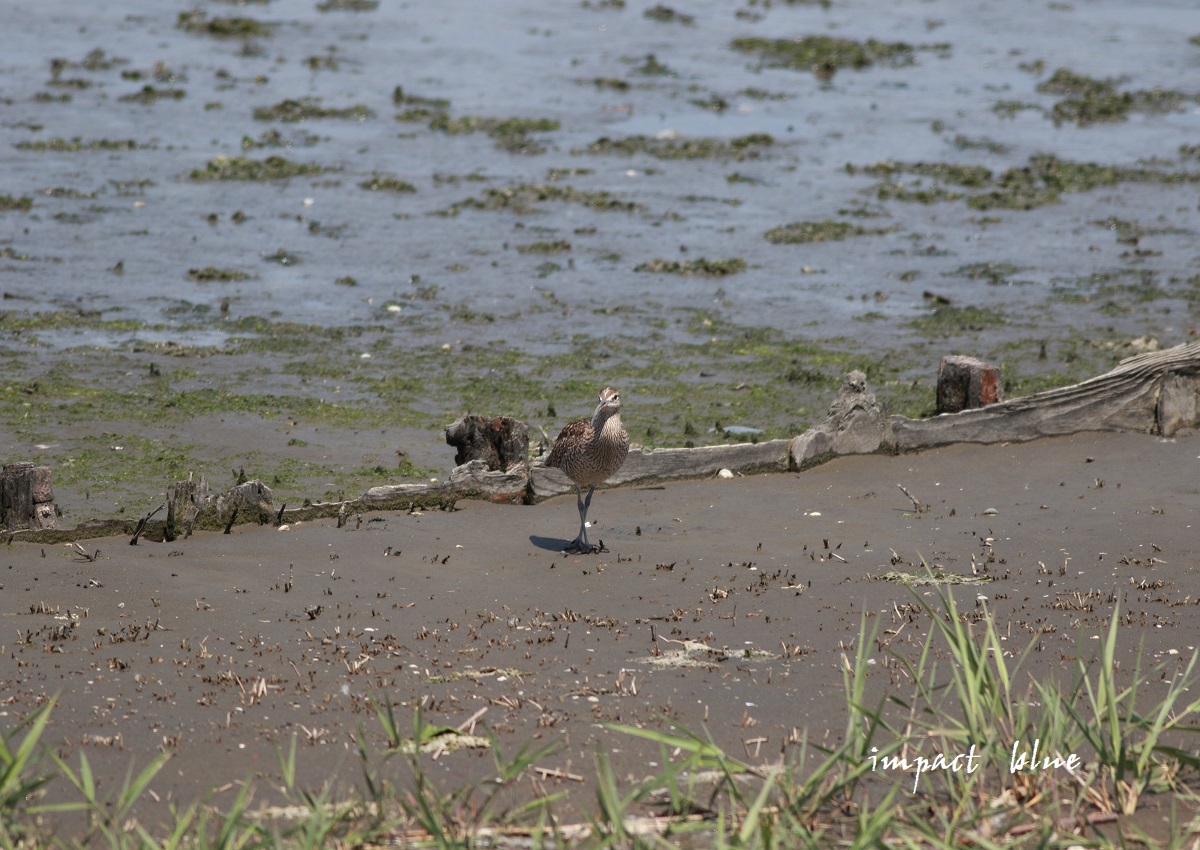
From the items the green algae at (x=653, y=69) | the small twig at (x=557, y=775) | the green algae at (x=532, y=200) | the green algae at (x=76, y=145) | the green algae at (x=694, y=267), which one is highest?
the green algae at (x=653, y=69)

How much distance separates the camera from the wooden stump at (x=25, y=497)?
26.8ft

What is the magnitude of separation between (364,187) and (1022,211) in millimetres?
8416

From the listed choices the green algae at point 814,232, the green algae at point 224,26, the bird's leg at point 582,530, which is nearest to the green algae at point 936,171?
the green algae at point 814,232

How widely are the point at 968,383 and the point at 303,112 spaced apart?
1500cm

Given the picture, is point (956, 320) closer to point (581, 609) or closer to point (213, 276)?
point (213, 276)

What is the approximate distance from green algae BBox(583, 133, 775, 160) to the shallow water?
0.93 ft

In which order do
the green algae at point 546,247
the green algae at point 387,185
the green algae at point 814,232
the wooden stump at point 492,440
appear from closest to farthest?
the wooden stump at point 492,440 → the green algae at point 546,247 → the green algae at point 814,232 → the green algae at point 387,185

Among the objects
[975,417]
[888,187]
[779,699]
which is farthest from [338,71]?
[779,699]

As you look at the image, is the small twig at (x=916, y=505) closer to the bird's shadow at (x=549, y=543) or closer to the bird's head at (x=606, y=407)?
the bird's head at (x=606, y=407)

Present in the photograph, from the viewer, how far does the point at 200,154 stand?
20.7 metres

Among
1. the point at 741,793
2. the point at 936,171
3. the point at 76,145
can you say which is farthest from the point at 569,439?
the point at 76,145

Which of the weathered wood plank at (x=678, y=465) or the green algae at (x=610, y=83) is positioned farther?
the green algae at (x=610, y=83)

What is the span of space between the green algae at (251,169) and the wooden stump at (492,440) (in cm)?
1110

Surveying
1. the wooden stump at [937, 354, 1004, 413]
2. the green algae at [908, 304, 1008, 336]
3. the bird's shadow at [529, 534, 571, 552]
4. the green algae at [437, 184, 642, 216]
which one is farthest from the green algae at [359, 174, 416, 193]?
the bird's shadow at [529, 534, 571, 552]
